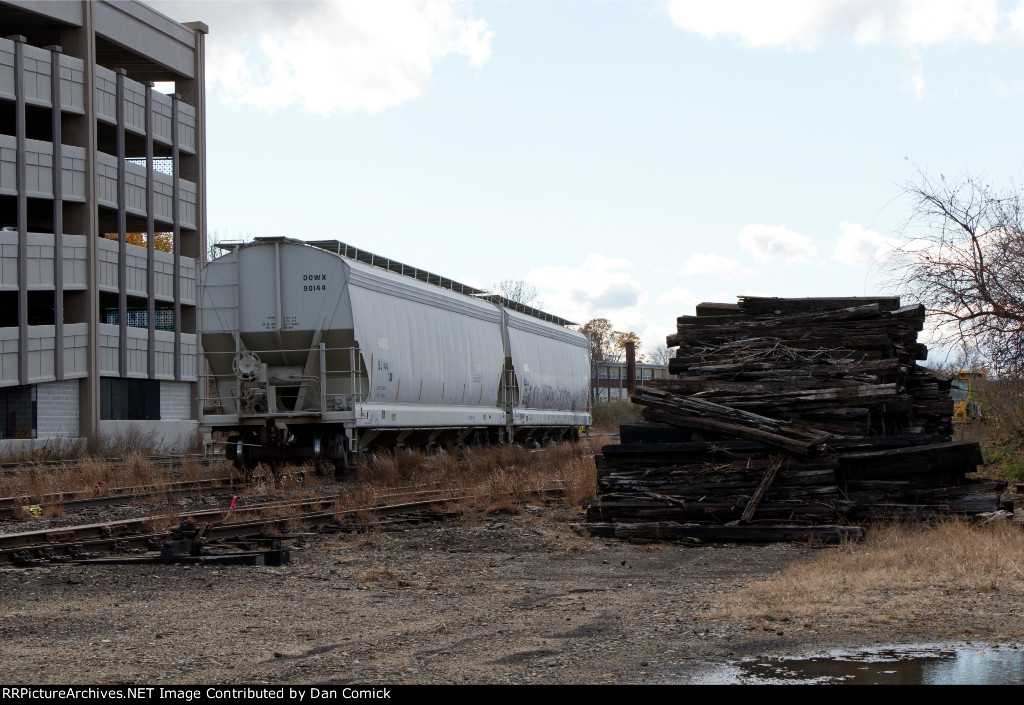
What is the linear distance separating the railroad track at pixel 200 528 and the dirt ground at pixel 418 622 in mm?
Answer: 777

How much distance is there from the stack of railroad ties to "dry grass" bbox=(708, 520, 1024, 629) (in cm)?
75

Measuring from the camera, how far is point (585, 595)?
29.1 ft

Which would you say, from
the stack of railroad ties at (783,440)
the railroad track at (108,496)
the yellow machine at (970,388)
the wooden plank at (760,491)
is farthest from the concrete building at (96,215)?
the wooden plank at (760,491)

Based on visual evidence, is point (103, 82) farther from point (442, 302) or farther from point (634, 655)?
point (634, 655)

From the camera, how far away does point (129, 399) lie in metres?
43.6

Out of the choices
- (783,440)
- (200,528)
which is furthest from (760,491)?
(200,528)

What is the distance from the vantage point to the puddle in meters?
5.65

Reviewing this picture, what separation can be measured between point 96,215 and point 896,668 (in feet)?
131

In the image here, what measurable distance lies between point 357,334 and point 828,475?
10.5 m

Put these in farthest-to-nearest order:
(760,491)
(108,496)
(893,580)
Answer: (108,496) → (760,491) → (893,580)

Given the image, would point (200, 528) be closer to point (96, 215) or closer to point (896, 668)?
point (896, 668)

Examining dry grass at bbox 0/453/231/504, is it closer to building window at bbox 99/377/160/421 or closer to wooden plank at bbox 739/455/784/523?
wooden plank at bbox 739/455/784/523

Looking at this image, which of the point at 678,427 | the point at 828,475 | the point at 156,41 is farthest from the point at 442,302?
the point at 156,41

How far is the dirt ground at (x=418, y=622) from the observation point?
618cm
